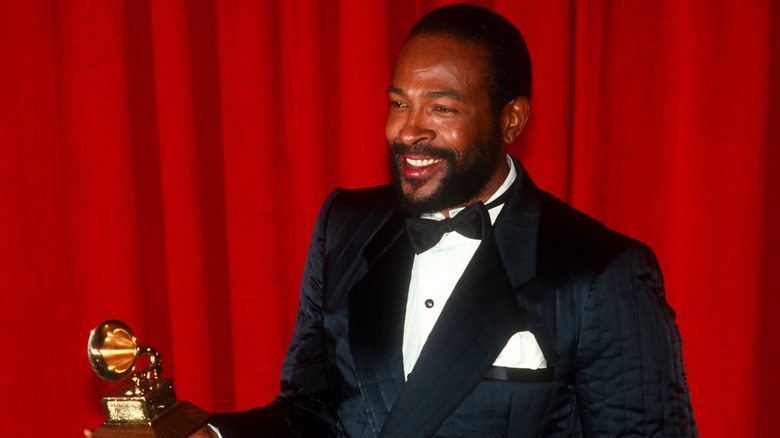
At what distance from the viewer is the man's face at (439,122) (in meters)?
1.21

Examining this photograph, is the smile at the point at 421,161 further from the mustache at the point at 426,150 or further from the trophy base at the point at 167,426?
the trophy base at the point at 167,426

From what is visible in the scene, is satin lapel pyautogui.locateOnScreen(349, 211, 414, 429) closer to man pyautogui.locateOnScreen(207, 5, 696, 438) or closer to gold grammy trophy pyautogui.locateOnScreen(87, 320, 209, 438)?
man pyautogui.locateOnScreen(207, 5, 696, 438)

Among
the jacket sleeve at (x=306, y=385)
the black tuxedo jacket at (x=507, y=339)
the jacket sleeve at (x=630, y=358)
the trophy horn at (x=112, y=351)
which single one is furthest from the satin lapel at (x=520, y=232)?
the trophy horn at (x=112, y=351)

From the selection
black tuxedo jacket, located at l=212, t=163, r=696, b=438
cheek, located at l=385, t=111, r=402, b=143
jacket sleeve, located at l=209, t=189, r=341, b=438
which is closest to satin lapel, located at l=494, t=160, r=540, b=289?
black tuxedo jacket, located at l=212, t=163, r=696, b=438

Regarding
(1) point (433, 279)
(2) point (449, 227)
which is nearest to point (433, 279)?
(1) point (433, 279)

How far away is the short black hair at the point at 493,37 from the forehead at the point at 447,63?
0.02 m

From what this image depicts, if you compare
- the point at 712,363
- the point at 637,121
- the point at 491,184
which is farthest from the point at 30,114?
the point at 712,363

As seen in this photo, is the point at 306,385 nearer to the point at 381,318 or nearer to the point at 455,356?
the point at 381,318

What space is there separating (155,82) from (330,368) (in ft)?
3.37

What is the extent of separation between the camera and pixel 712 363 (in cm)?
174

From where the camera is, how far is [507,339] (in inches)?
46.5

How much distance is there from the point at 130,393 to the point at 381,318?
438 millimetres

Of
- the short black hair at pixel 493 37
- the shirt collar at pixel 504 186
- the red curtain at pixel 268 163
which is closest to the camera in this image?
the short black hair at pixel 493 37

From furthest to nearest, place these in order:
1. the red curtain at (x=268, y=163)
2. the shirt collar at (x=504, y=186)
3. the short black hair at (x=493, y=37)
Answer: the red curtain at (x=268, y=163)
the shirt collar at (x=504, y=186)
the short black hair at (x=493, y=37)
